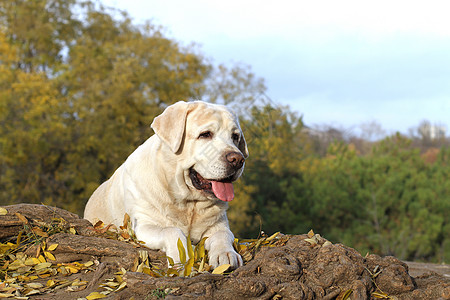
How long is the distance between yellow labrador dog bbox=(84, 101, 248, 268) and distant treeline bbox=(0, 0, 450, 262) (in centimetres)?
908

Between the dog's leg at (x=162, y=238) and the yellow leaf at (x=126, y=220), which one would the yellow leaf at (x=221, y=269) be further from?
the yellow leaf at (x=126, y=220)

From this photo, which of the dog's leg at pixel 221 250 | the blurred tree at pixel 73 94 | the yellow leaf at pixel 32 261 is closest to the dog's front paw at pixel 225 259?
the dog's leg at pixel 221 250

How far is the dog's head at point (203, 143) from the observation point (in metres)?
4.27

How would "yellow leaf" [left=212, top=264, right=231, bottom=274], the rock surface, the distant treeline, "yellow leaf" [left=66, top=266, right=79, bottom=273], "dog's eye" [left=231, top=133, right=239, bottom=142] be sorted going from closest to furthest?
the rock surface → "yellow leaf" [left=212, top=264, right=231, bottom=274] → "yellow leaf" [left=66, top=266, right=79, bottom=273] → "dog's eye" [left=231, top=133, right=239, bottom=142] → the distant treeline

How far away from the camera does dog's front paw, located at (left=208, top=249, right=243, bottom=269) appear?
3725mm

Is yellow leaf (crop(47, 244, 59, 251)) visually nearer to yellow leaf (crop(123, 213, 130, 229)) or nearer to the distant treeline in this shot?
yellow leaf (crop(123, 213, 130, 229))

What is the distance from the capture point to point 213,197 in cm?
452

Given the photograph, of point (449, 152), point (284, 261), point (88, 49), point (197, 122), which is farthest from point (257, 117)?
point (449, 152)

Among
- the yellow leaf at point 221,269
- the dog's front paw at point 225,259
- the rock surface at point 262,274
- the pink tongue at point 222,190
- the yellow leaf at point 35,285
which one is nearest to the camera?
the rock surface at point 262,274

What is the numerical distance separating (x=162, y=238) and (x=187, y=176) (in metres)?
0.66

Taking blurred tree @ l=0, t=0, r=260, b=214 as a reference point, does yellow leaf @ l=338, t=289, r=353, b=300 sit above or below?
below

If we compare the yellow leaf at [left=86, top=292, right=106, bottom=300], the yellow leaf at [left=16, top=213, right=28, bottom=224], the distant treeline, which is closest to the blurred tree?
the distant treeline

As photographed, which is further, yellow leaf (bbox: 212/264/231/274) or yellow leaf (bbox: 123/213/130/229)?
yellow leaf (bbox: 123/213/130/229)

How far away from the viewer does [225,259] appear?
3746 millimetres
